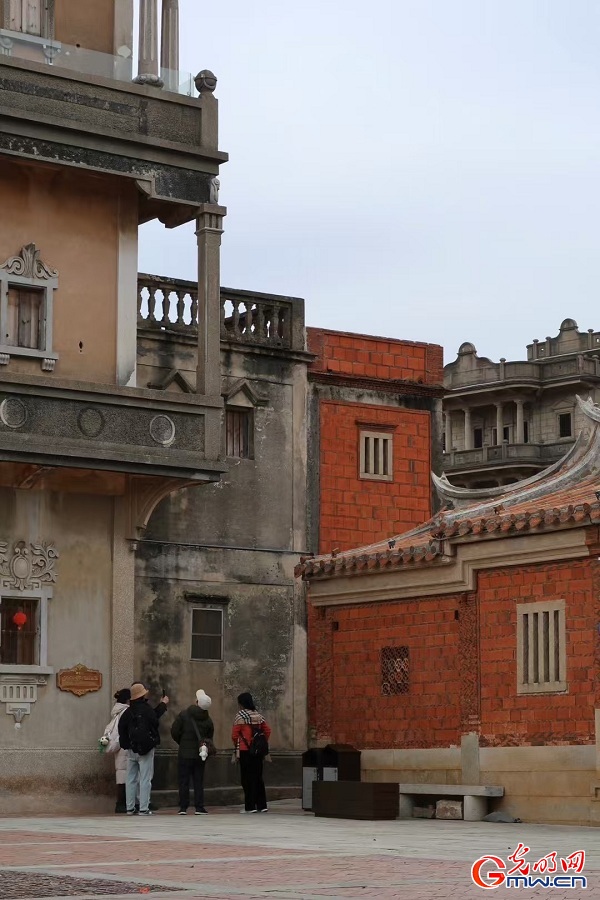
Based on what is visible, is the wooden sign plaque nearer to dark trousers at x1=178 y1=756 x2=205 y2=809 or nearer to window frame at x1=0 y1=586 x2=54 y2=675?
window frame at x1=0 y1=586 x2=54 y2=675

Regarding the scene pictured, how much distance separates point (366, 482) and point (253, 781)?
876 centimetres

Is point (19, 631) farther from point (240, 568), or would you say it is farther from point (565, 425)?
point (565, 425)

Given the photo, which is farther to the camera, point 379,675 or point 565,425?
point 565,425

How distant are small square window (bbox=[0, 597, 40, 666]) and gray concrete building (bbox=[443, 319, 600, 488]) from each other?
50158 mm

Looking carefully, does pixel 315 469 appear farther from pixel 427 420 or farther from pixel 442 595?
pixel 442 595

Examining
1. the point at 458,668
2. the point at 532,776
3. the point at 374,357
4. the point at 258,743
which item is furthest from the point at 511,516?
the point at 374,357

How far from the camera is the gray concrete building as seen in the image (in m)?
74.8

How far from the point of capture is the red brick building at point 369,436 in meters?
30.9

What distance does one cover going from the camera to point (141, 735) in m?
22.9

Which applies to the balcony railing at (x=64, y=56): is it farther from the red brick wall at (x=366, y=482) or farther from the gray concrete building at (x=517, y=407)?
the gray concrete building at (x=517, y=407)

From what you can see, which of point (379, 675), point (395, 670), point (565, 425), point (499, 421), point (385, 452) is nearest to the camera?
→ point (395, 670)

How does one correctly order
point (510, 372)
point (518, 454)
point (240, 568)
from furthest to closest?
1. point (510, 372)
2. point (518, 454)
3. point (240, 568)

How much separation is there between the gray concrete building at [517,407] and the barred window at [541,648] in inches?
1983
